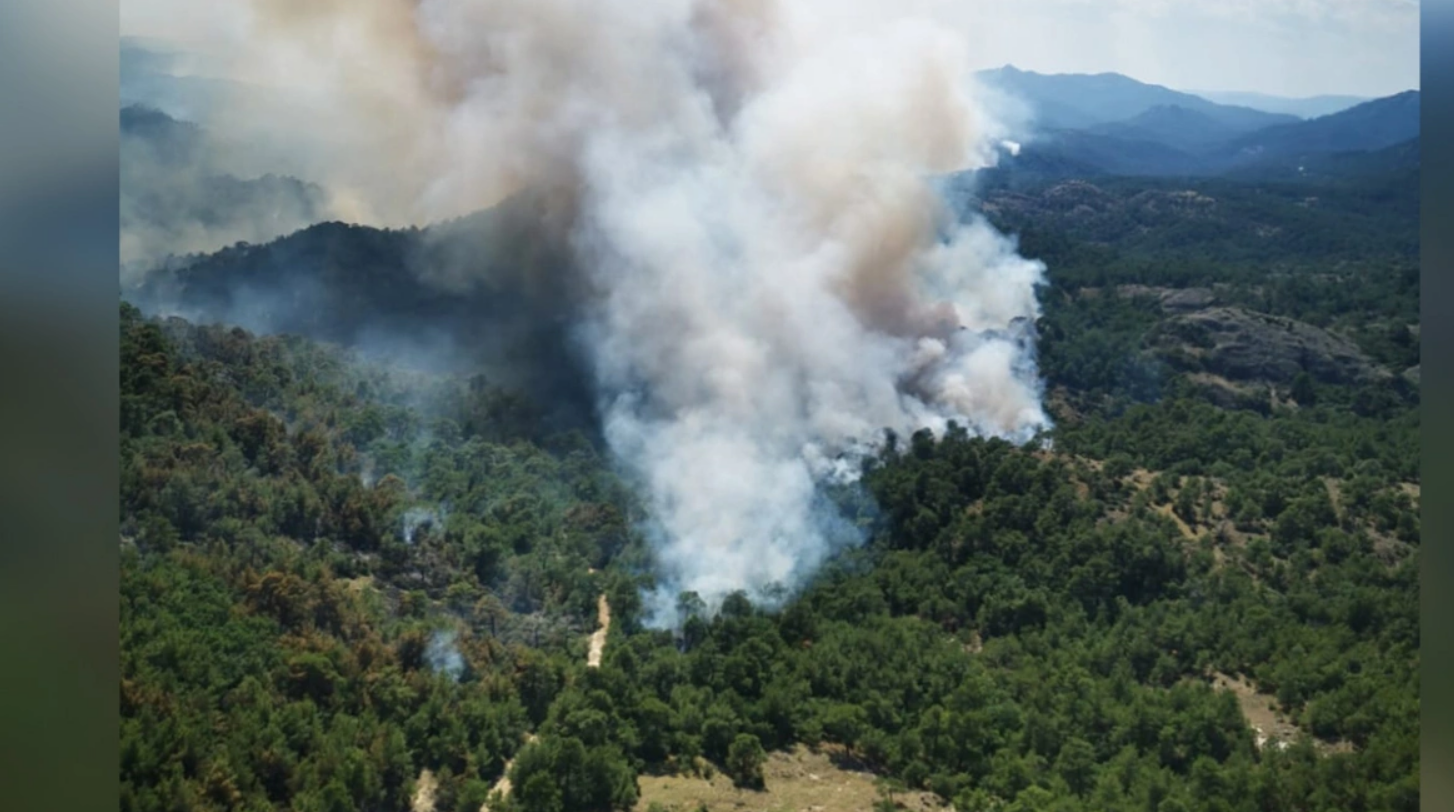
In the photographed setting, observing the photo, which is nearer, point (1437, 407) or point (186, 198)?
point (1437, 407)

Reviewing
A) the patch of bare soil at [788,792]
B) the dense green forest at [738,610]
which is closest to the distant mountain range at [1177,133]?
the dense green forest at [738,610]

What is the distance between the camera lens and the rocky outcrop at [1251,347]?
1037cm

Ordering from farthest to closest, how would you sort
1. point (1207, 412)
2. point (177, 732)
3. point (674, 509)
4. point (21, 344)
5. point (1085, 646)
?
point (1207, 412) → point (674, 509) → point (1085, 646) → point (177, 732) → point (21, 344)

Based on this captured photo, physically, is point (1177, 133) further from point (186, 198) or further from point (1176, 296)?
point (186, 198)

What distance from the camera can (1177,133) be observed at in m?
13.4

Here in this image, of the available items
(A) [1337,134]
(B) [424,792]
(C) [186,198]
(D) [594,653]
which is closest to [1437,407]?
(D) [594,653]

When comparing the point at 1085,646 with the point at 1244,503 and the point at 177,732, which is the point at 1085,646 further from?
the point at 177,732

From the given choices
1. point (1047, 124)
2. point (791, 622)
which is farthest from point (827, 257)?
point (1047, 124)

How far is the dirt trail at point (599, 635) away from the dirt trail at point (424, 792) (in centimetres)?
115

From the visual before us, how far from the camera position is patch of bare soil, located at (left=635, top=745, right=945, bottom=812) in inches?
237

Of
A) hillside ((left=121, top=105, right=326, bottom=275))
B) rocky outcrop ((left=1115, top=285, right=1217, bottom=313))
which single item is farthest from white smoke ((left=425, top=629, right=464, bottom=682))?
rocky outcrop ((left=1115, top=285, right=1217, bottom=313))

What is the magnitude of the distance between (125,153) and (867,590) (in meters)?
5.18

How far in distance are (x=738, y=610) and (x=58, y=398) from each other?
4.68 meters

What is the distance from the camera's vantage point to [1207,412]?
31.7 ft
